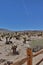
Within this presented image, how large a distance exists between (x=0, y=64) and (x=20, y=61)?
8.42 m

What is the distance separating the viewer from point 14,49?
68.2 feet

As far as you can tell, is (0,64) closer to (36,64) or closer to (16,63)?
(36,64)

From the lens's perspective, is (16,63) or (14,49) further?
(14,49)

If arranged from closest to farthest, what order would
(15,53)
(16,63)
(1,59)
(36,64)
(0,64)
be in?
1. (16,63)
2. (36,64)
3. (0,64)
4. (1,59)
5. (15,53)

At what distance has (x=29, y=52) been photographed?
8.70 metres

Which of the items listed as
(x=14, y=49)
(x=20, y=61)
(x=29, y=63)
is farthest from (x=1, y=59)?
(x=20, y=61)

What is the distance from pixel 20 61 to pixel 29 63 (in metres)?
1.62

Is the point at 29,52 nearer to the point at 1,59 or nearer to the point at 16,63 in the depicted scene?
the point at 16,63

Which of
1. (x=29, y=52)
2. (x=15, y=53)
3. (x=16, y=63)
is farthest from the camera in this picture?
(x=15, y=53)

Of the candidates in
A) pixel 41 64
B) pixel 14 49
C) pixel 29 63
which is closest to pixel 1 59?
pixel 14 49

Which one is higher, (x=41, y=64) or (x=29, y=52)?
(x=29, y=52)

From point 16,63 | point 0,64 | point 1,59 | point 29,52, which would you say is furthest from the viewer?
point 1,59

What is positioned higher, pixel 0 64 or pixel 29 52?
pixel 29 52

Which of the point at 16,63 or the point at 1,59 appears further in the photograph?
the point at 1,59
